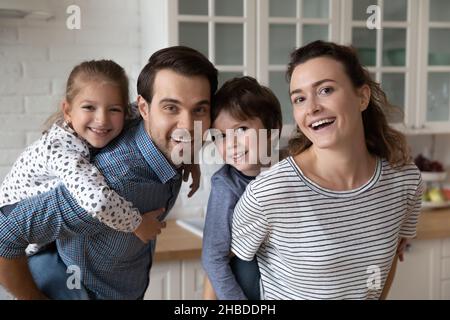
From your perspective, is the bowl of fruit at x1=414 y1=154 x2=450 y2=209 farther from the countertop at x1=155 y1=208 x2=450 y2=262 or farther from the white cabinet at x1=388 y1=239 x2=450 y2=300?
the white cabinet at x1=388 y1=239 x2=450 y2=300

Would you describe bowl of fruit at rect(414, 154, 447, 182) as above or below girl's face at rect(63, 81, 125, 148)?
below

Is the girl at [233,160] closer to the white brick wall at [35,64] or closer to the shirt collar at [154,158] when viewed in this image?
the shirt collar at [154,158]

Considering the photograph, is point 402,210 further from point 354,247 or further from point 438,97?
point 438,97

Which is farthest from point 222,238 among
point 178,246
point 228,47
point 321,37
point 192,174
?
point 321,37

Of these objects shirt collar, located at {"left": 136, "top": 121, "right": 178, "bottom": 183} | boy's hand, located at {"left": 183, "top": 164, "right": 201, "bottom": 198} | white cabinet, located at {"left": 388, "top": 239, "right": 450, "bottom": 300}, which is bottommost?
white cabinet, located at {"left": 388, "top": 239, "right": 450, "bottom": 300}

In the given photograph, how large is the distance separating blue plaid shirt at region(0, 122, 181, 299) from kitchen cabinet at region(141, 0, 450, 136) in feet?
2.69

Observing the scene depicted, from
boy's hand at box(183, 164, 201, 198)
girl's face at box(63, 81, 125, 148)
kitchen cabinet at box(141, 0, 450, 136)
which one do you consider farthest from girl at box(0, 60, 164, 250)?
kitchen cabinet at box(141, 0, 450, 136)

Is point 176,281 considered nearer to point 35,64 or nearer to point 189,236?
point 189,236

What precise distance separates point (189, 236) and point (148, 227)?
810 millimetres

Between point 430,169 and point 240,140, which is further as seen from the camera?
point 430,169

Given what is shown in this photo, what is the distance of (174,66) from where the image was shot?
0.79 m

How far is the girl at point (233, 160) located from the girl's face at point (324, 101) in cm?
8

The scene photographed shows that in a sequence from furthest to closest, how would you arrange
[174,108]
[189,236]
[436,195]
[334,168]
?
[436,195]
[189,236]
[334,168]
[174,108]

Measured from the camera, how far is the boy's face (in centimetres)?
89
